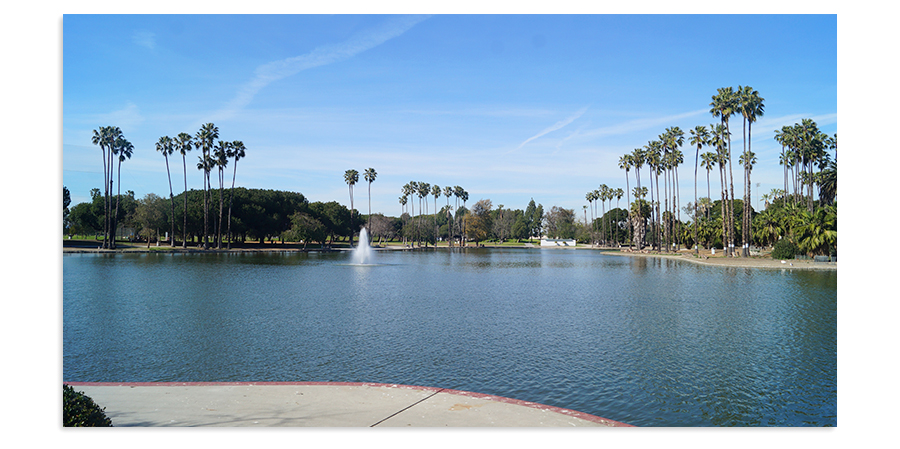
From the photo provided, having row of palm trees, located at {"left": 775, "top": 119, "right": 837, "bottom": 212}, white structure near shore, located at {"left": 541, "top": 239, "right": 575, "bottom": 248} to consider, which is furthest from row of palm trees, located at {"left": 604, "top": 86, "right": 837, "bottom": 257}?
white structure near shore, located at {"left": 541, "top": 239, "right": 575, "bottom": 248}

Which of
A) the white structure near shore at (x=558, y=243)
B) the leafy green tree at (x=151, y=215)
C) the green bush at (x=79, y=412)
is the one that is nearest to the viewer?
the green bush at (x=79, y=412)

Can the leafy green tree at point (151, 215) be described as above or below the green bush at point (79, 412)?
above

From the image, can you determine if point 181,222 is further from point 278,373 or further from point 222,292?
point 278,373

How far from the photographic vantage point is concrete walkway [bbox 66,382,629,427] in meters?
8.32

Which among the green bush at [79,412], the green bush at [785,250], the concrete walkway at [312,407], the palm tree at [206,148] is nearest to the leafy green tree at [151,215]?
the palm tree at [206,148]

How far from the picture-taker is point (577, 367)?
1377cm

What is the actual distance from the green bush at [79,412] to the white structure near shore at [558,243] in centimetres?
16273

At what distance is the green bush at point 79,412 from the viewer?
7.34 m

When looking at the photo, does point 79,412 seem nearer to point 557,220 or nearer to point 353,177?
point 353,177

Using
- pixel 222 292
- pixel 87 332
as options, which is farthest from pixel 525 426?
pixel 222 292

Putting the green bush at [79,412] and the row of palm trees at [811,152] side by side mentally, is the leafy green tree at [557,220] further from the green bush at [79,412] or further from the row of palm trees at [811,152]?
the green bush at [79,412]

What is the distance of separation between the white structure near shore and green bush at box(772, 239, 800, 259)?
10602cm
